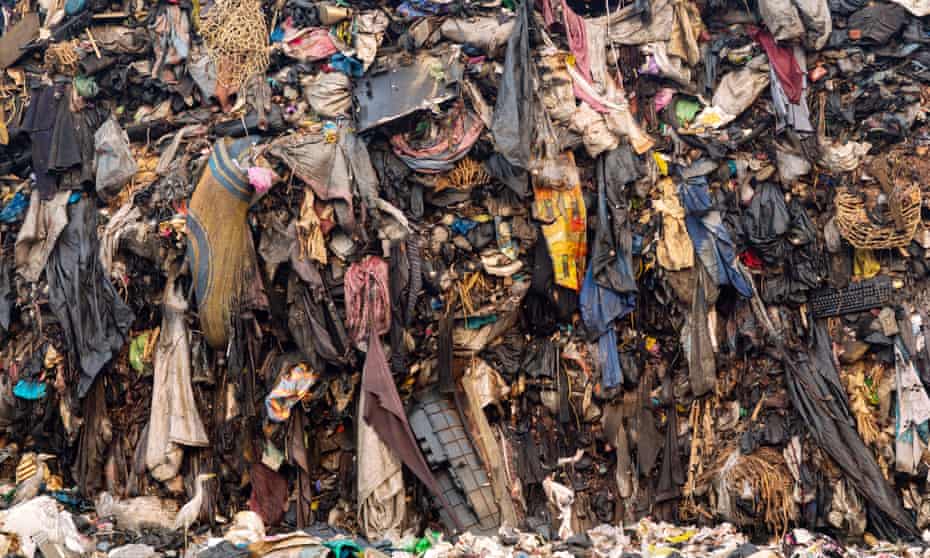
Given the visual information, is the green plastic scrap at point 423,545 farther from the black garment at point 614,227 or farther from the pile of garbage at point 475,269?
the black garment at point 614,227

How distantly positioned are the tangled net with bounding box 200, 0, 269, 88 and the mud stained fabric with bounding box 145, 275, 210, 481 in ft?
5.91

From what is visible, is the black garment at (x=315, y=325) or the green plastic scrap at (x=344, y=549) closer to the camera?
the green plastic scrap at (x=344, y=549)

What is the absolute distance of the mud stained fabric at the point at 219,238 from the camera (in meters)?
10.1

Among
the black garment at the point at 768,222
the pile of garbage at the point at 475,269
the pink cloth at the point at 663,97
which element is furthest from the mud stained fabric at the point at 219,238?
the black garment at the point at 768,222

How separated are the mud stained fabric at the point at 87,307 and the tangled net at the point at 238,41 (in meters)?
1.75

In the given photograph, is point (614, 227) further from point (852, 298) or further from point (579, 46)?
point (852, 298)

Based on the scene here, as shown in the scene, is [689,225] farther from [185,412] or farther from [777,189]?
[185,412]

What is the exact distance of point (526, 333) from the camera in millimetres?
11133

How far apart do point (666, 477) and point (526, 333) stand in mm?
1701

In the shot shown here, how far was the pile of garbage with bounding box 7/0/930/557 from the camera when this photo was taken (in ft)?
33.5

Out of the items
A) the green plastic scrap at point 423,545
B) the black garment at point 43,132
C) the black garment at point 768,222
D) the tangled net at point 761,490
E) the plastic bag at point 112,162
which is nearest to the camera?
the green plastic scrap at point 423,545

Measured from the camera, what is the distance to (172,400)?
409 inches

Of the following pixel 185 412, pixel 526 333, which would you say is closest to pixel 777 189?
pixel 526 333

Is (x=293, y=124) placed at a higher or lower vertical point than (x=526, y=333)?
higher
